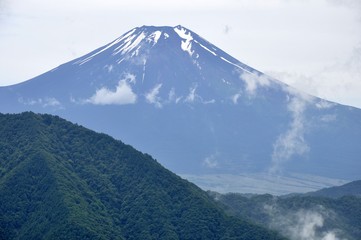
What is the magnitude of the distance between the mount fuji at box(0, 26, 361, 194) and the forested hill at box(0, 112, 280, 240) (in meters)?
94.1

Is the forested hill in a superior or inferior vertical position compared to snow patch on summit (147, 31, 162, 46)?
inferior

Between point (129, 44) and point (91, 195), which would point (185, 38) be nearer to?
point (129, 44)

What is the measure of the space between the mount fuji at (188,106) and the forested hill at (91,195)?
94.1 meters

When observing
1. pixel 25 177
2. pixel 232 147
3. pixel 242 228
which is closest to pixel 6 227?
pixel 25 177

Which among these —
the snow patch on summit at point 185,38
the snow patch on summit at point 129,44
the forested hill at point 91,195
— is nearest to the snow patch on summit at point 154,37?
the snow patch on summit at point 129,44

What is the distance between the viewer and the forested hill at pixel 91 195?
4994cm

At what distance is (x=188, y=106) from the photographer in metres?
170

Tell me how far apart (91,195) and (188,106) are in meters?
116

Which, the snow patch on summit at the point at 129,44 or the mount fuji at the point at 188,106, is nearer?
the mount fuji at the point at 188,106

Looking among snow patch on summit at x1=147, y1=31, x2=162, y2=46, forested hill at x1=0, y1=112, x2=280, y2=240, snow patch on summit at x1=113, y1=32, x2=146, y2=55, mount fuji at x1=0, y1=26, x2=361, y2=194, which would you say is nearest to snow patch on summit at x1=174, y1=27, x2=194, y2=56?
mount fuji at x1=0, y1=26, x2=361, y2=194

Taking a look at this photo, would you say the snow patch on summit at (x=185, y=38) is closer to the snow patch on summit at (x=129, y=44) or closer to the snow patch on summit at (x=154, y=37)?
the snow patch on summit at (x=154, y=37)

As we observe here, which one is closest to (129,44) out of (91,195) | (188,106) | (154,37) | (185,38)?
(154,37)

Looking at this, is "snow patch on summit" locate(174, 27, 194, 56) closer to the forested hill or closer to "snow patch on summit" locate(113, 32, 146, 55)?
"snow patch on summit" locate(113, 32, 146, 55)

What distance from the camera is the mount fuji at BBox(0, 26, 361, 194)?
161m
